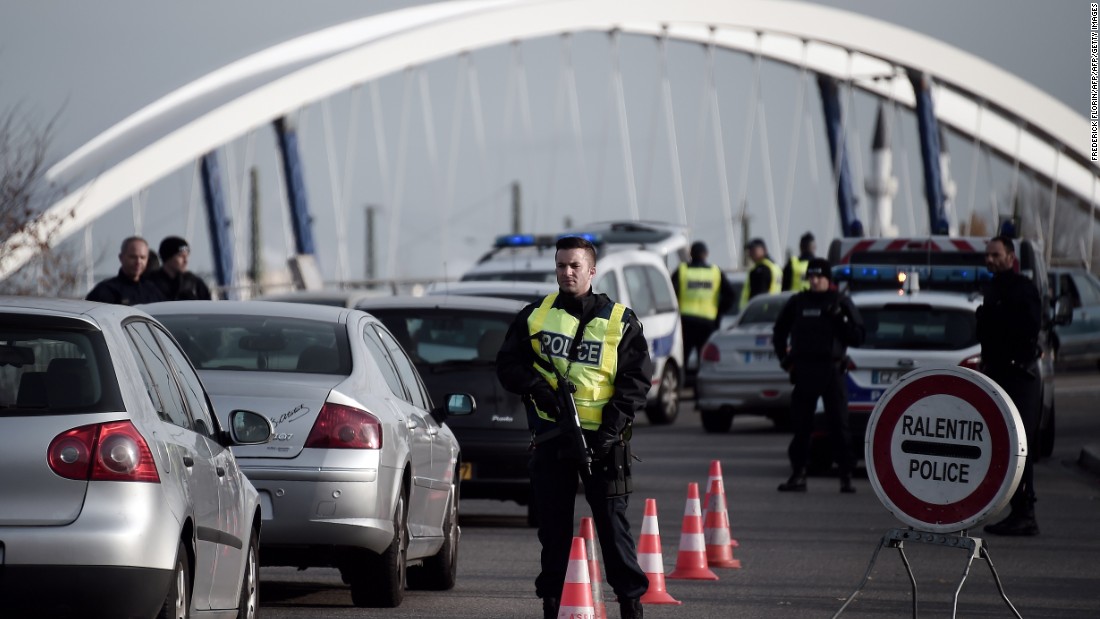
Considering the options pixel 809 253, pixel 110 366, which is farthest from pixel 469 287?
pixel 110 366

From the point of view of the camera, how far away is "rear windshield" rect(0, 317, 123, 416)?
6160 millimetres

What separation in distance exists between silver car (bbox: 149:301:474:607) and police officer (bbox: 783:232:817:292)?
14.5 metres

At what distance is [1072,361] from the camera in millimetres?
33469

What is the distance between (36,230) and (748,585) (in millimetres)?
10109

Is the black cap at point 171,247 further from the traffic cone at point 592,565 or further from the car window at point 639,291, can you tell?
the car window at point 639,291

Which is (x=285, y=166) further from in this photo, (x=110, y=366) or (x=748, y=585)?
(x=110, y=366)

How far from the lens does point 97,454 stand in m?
6.08

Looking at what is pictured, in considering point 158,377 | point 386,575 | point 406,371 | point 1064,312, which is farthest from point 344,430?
point 1064,312

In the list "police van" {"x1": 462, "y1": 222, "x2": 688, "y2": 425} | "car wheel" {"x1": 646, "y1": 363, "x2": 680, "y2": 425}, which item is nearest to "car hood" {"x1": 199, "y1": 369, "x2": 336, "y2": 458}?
"police van" {"x1": 462, "y1": 222, "x2": 688, "y2": 425}

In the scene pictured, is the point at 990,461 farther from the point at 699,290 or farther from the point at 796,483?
the point at 699,290

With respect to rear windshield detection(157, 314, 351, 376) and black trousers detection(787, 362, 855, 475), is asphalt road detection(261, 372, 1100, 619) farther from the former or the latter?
rear windshield detection(157, 314, 351, 376)

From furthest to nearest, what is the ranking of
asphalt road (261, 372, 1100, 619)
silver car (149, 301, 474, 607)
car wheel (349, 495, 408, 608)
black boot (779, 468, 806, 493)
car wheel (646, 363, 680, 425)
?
car wheel (646, 363, 680, 425), black boot (779, 468, 806, 493), asphalt road (261, 372, 1100, 619), car wheel (349, 495, 408, 608), silver car (149, 301, 474, 607)

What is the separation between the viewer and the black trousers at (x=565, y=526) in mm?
8141

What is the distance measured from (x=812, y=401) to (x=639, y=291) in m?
7.29
